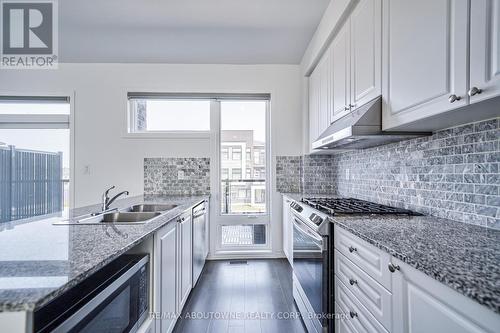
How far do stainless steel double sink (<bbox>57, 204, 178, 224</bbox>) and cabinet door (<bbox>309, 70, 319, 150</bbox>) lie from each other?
170 centimetres

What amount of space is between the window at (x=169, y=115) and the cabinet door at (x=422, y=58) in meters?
2.38

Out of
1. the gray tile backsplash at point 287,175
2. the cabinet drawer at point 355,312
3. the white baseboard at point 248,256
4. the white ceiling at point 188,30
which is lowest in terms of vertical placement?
the white baseboard at point 248,256

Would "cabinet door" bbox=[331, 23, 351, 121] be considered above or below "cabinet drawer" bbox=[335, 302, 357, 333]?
above

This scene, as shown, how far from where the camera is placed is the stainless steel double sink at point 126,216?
58.4 inches

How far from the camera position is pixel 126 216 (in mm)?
1864

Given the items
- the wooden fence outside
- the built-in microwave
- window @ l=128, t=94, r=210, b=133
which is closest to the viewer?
the built-in microwave

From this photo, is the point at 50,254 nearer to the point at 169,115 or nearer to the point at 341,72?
the point at 341,72

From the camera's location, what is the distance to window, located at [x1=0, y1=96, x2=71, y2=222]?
3170mm

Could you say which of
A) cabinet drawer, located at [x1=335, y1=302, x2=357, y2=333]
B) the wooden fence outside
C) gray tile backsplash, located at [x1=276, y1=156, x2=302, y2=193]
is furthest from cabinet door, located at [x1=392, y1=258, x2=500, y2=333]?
the wooden fence outside

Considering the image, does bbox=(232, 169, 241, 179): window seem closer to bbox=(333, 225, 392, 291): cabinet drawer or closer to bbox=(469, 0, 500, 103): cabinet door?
bbox=(333, 225, 392, 291): cabinet drawer

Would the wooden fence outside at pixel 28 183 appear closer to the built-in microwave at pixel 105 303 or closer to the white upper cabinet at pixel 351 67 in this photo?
the built-in microwave at pixel 105 303

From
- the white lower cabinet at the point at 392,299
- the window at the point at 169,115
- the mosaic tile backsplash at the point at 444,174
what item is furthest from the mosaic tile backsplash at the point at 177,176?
the white lower cabinet at the point at 392,299

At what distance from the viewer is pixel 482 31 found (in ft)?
2.61

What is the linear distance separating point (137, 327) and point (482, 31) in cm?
174
